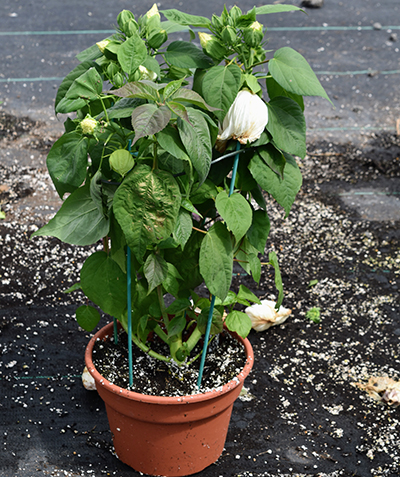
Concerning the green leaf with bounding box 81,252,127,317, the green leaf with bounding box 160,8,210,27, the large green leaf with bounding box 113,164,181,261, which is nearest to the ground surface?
the green leaf with bounding box 81,252,127,317

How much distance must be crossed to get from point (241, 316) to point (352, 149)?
89.3 inches

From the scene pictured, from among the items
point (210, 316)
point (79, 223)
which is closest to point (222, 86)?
point (79, 223)

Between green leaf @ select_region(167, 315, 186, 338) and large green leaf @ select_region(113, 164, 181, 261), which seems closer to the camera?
large green leaf @ select_region(113, 164, 181, 261)

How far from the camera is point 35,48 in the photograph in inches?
162

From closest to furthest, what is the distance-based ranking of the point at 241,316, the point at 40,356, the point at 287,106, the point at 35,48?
the point at 287,106 < the point at 241,316 < the point at 40,356 < the point at 35,48

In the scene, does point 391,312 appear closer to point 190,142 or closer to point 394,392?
point 394,392

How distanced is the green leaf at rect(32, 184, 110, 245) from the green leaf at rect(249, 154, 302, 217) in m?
0.33

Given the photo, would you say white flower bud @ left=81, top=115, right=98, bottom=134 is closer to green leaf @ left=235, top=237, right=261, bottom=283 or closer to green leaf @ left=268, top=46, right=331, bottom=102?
green leaf @ left=268, top=46, right=331, bottom=102

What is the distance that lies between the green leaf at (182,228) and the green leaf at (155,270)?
0.30ft

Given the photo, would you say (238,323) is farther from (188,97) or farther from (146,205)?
(188,97)

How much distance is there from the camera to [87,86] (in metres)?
1.01

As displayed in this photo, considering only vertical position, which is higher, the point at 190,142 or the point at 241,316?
the point at 190,142

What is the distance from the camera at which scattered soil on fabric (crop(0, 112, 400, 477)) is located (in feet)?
5.03

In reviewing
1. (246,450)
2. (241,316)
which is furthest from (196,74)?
(246,450)
